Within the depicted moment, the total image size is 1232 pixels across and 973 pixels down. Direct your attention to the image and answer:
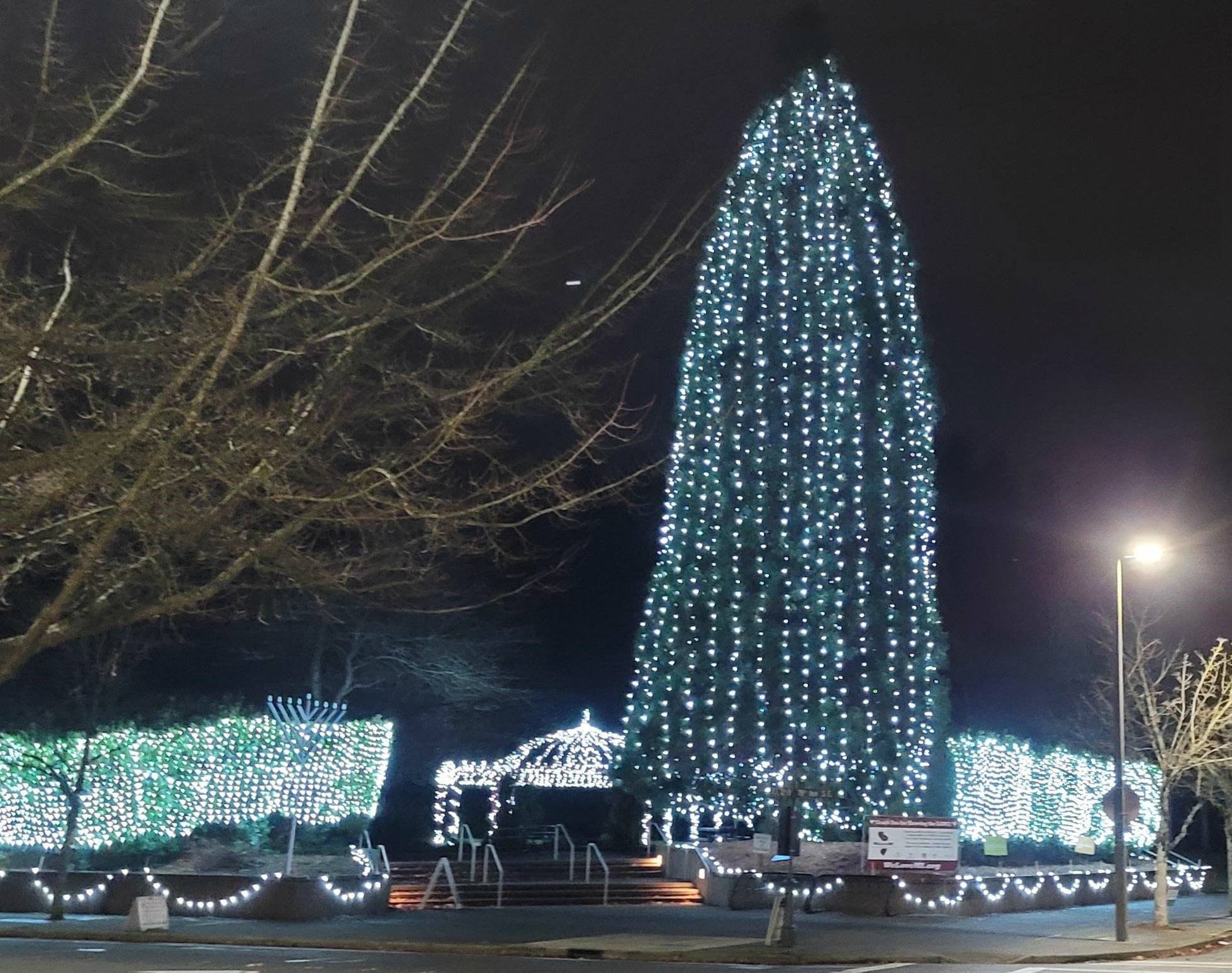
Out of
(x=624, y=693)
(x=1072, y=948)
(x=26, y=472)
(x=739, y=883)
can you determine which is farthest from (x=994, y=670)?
(x=26, y=472)

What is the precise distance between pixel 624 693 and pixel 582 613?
3234mm

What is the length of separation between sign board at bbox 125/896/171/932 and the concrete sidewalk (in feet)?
0.88

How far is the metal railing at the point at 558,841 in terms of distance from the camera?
33.4 meters

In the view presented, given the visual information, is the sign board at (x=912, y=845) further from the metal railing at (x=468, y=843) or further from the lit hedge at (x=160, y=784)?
the lit hedge at (x=160, y=784)

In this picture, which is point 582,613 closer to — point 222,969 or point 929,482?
point 929,482

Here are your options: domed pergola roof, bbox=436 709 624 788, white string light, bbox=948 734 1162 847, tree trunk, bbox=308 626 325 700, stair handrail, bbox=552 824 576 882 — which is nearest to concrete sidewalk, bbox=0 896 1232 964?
stair handrail, bbox=552 824 576 882

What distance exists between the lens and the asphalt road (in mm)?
18013

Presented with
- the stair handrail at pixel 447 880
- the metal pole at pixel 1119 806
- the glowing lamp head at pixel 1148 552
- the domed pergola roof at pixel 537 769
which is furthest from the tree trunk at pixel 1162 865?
the domed pergola roof at pixel 537 769

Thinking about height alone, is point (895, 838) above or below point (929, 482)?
below

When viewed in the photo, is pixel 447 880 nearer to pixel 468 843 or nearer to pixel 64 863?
pixel 468 843

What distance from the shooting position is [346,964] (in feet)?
62.6

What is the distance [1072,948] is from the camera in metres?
23.3

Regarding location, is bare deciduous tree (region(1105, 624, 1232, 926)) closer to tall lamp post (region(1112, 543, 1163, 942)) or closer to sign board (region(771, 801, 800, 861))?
tall lamp post (region(1112, 543, 1163, 942))

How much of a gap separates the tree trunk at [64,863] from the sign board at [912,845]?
15145 millimetres
